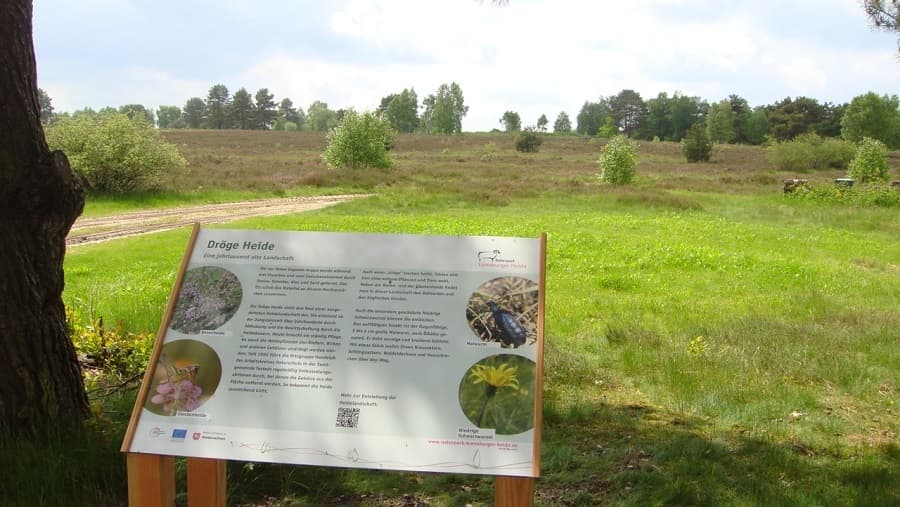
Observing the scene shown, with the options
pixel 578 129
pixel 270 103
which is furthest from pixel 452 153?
pixel 578 129

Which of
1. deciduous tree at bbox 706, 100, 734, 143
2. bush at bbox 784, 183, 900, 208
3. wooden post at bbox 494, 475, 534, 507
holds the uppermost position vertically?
deciduous tree at bbox 706, 100, 734, 143

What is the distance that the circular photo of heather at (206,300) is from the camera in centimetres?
316

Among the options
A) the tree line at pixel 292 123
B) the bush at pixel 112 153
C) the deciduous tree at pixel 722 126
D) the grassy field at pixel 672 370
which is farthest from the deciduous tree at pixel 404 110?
the grassy field at pixel 672 370

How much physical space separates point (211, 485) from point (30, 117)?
2050 mm

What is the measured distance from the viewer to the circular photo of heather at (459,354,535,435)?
→ 2807 mm

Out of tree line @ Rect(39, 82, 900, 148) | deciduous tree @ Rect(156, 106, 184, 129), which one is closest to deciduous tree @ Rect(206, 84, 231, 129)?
tree line @ Rect(39, 82, 900, 148)

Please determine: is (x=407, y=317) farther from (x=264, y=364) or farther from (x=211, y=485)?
(x=211, y=485)

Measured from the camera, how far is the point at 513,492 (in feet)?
9.12

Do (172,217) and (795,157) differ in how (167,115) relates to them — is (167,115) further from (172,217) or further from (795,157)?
→ (172,217)

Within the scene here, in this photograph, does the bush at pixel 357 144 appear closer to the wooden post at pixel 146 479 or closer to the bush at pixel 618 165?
the bush at pixel 618 165

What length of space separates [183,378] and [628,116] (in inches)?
5394

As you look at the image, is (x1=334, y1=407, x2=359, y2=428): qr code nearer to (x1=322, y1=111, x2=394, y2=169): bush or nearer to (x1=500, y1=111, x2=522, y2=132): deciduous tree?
(x1=322, y1=111, x2=394, y2=169): bush

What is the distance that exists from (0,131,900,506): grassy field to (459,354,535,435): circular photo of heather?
1105 millimetres

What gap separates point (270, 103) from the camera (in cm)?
12219
